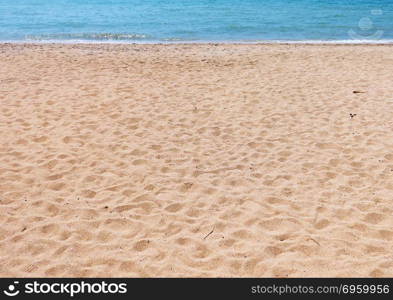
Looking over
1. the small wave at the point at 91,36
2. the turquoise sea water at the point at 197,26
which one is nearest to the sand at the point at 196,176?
the small wave at the point at 91,36

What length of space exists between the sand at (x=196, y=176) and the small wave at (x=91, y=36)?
1062 centimetres

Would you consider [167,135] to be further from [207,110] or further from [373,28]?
[373,28]

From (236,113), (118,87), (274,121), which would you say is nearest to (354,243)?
(274,121)

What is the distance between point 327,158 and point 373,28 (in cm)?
2135

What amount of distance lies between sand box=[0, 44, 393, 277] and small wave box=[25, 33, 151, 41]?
10616 mm

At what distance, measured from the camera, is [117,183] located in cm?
511

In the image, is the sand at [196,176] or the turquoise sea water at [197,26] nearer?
the sand at [196,176]

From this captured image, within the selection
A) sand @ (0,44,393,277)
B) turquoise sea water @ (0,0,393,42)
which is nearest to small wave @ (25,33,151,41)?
turquoise sea water @ (0,0,393,42)

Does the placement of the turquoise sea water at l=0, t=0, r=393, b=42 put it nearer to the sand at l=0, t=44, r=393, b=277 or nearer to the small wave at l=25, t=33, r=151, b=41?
the small wave at l=25, t=33, r=151, b=41

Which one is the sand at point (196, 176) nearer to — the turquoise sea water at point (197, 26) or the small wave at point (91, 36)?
the small wave at point (91, 36)

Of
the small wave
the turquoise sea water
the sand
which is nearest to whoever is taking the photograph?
the sand

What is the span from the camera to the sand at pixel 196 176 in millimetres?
3781

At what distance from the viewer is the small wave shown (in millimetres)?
20059

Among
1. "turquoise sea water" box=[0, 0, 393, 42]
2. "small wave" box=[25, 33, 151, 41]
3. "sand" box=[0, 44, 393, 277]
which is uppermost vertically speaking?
"turquoise sea water" box=[0, 0, 393, 42]
